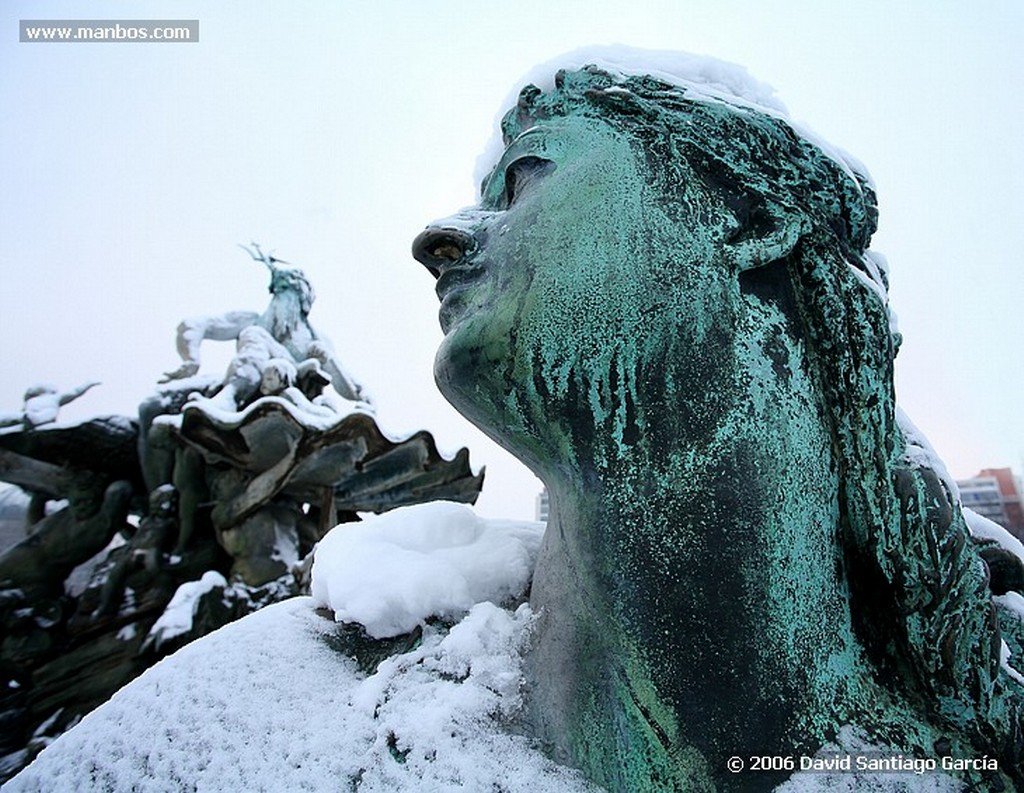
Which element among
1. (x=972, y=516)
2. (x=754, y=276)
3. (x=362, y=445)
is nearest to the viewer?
(x=754, y=276)

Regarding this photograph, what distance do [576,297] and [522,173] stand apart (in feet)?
1.16

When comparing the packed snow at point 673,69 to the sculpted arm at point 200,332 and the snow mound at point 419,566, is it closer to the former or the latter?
the snow mound at point 419,566

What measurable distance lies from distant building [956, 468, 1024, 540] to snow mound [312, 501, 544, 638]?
19119 millimetres

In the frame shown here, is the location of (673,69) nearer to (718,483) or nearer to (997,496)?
(718,483)

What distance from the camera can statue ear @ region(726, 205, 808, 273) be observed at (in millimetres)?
999

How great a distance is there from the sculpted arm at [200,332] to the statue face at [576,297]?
7821 millimetres

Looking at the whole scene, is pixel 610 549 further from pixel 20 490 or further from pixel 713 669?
pixel 20 490

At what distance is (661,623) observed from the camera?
0.89 metres

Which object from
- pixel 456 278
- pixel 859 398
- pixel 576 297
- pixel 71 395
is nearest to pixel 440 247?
pixel 456 278

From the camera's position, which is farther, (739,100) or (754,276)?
(739,100)

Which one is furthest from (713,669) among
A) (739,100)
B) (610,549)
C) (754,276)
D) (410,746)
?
(739,100)

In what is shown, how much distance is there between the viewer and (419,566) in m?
1.20

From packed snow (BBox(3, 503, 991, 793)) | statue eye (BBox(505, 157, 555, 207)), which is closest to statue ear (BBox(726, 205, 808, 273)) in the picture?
statue eye (BBox(505, 157, 555, 207))

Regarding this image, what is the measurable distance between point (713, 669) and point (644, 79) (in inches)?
39.0
